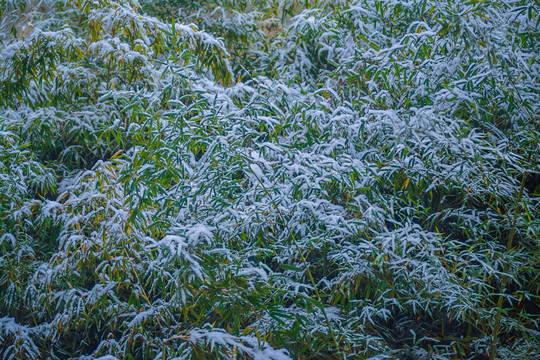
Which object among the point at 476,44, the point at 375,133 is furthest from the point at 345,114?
the point at 476,44

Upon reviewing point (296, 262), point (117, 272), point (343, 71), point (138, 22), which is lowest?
point (296, 262)

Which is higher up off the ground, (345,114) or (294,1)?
(294,1)

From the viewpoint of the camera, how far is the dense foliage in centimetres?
177

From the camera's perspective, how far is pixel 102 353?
2066 mm

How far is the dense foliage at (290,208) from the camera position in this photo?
1772mm

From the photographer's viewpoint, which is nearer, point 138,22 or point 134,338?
point 134,338

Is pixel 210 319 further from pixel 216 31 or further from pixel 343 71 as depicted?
pixel 216 31

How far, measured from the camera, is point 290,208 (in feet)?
6.31

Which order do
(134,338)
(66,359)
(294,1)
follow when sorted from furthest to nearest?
(294,1)
(66,359)
(134,338)

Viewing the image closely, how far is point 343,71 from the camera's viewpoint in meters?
2.52

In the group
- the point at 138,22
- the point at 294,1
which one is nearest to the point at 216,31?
the point at 294,1

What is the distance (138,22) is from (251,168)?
110cm

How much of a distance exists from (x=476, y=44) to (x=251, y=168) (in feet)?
2.90

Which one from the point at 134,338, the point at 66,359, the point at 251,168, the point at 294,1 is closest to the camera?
the point at 251,168
